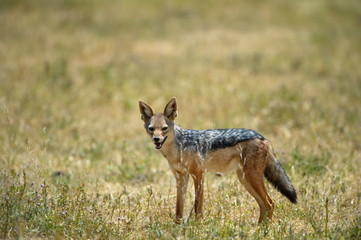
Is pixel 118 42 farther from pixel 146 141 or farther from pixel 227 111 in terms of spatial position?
pixel 146 141

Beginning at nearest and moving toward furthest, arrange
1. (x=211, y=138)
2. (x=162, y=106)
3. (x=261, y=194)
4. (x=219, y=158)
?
(x=261, y=194)
(x=219, y=158)
(x=211, y=138)
(x=162, y=106)

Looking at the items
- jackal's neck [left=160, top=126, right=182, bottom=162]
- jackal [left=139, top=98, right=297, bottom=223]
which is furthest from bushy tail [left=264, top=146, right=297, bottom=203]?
jackal's neck [left=160, top=126, right=182, bottom=162]

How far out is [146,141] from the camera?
1070 cm

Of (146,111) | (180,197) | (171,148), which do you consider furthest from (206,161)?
(146,111)

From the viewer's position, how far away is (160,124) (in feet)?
21.7

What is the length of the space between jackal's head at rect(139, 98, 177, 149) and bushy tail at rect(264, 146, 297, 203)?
1.45 meters

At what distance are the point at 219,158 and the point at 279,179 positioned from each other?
0.89m

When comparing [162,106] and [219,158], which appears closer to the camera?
[219,158]

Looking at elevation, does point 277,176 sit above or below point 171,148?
below

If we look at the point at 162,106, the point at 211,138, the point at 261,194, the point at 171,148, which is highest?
the point at 162,106

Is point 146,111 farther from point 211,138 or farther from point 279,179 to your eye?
point 279,179

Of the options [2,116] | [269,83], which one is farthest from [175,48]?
[2,116]

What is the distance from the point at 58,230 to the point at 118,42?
646 inches

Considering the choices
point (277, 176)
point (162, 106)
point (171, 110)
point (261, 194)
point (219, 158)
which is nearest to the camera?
point (261, 194)
